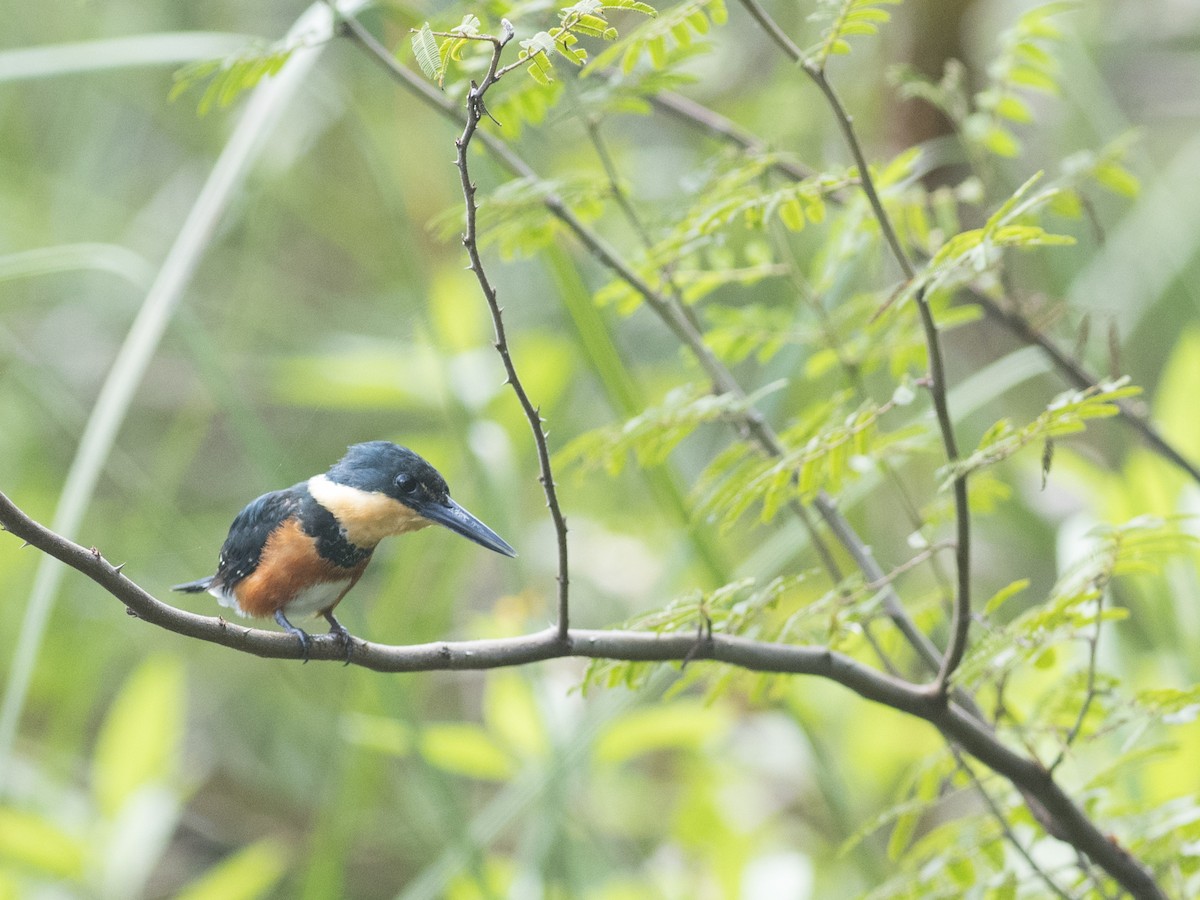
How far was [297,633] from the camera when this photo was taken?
1.20 m

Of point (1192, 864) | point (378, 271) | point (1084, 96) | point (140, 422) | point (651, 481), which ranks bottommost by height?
point (1192, 864)

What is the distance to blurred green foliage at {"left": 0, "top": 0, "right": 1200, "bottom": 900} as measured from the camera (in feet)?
5.04

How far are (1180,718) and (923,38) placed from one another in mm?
2454

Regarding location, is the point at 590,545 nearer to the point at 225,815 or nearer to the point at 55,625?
the point at 55,625

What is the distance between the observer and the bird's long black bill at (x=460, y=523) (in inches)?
42.5

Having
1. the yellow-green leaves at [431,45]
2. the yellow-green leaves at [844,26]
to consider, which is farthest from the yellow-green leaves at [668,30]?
the yellow-green leaves at [431,45]

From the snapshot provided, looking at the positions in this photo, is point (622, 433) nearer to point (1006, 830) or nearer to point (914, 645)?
point (914, 645)

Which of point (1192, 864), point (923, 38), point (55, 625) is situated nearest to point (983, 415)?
point (923, 38)

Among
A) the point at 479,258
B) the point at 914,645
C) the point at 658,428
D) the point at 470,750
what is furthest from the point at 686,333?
Answer: the point at 470,750

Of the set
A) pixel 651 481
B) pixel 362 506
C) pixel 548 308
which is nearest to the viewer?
pixel 362 506

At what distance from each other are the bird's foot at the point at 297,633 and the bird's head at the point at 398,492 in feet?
0.40

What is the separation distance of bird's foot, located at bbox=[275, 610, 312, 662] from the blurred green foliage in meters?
0.16

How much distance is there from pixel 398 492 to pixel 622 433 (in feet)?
1.56

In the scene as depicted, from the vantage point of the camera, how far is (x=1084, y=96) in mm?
2572
